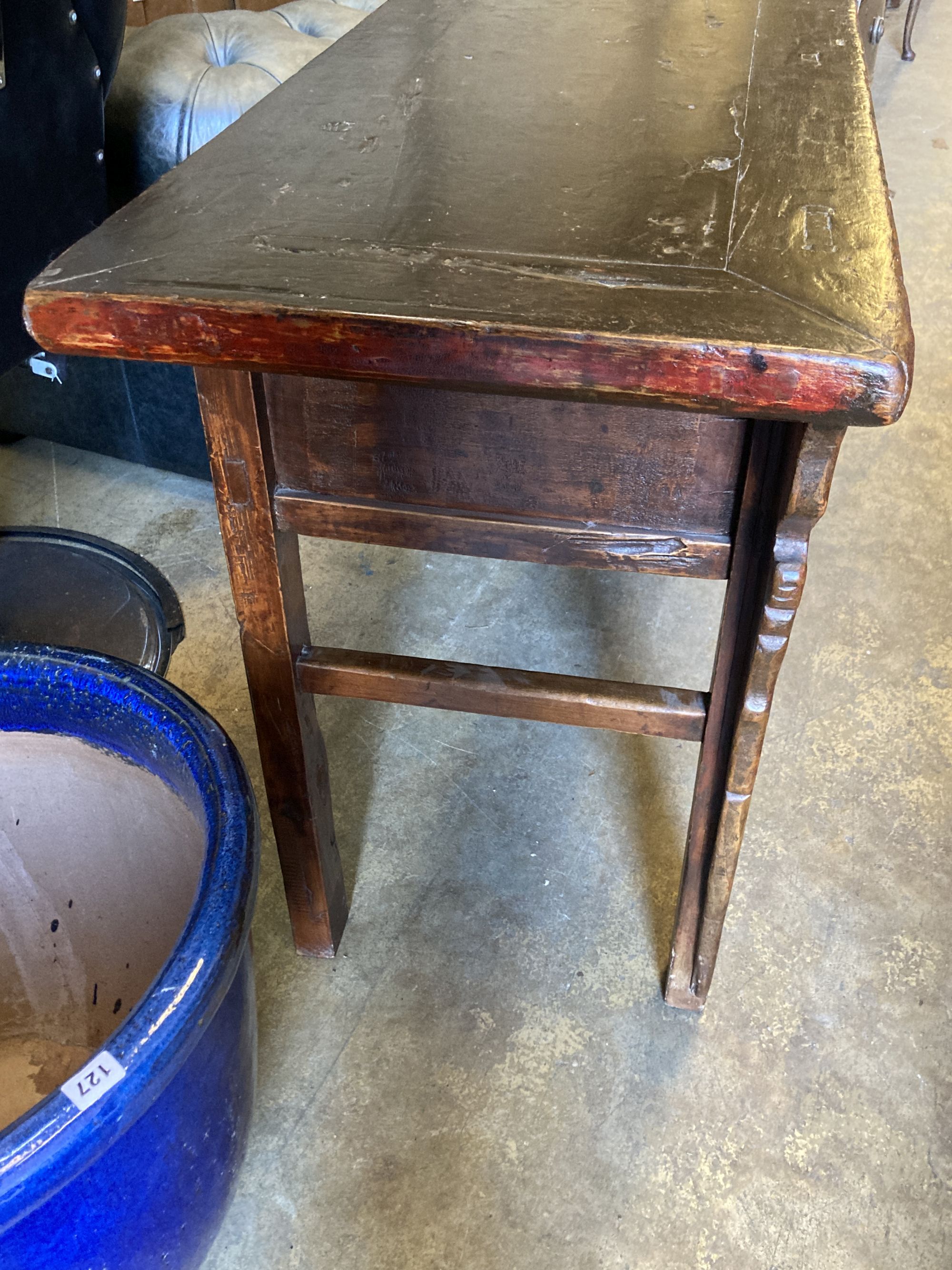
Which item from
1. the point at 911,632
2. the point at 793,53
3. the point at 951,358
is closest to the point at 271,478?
the point at 793,53

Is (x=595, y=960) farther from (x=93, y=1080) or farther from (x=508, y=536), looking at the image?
(x=93, y=1080)

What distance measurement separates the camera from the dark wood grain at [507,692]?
3.37 ft

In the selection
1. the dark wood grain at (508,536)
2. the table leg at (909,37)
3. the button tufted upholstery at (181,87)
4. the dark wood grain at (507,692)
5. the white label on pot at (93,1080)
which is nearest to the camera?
the white label on pot at (93,1080)

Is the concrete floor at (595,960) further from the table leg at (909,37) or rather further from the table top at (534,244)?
the table leg at (909,37)

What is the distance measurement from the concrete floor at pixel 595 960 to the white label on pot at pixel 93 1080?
22.2 inches

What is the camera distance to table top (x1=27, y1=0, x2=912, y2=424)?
2.07ft

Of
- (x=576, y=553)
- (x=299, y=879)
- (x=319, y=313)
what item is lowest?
(x=299, y=879)

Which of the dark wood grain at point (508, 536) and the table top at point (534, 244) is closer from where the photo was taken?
the table top at point (534, 244)

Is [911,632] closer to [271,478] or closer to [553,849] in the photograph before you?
[553,849]

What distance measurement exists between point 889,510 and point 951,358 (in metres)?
0.68

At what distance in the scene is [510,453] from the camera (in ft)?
2.81

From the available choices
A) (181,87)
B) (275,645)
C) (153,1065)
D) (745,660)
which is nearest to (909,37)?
(181,87)

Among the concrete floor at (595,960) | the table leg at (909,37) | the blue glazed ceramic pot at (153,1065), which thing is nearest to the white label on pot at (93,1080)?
the blue glazed ceramic pot at (153,1065)

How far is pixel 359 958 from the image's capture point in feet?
4.22
